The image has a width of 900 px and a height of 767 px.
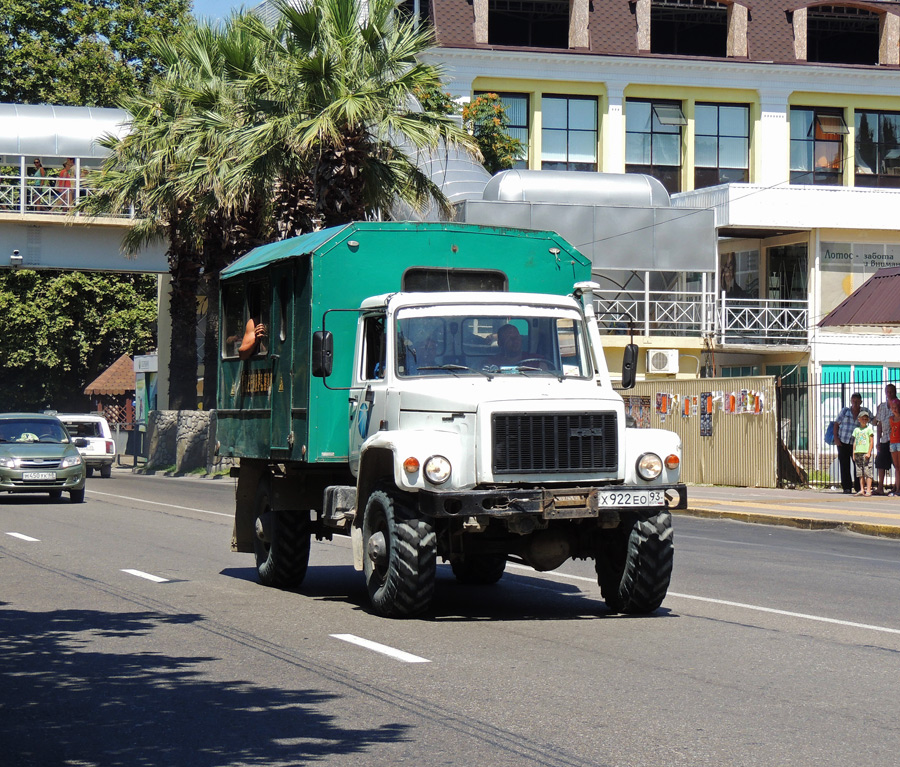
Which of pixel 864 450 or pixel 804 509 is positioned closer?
pixel 804 509

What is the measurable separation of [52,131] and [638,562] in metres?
38.1

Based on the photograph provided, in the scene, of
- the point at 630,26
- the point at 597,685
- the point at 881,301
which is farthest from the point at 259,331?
the point at 630,26

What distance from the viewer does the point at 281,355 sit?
41.9 feet

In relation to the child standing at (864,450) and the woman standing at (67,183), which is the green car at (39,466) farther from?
the woman standing at (67,183)

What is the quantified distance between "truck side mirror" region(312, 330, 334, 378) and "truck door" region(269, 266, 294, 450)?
93 cm

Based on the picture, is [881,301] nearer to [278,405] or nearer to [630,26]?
[278,405]

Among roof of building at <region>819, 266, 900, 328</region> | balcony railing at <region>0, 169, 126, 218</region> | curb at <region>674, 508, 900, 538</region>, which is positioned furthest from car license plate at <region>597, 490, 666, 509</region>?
balcony railing at <region>0, 169, 126, 218</region>

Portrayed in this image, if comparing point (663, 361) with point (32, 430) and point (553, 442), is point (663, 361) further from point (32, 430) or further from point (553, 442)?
point (553, 442)

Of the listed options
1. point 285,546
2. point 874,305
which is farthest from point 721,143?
point 285,546

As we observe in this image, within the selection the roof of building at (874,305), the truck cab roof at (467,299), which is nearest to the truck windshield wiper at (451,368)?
the truck cab roof at (467,299)

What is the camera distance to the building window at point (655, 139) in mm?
55719

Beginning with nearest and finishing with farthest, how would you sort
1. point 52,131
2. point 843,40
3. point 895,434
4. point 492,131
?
point 895,434
point 52,131
point 492,131
point 843,40

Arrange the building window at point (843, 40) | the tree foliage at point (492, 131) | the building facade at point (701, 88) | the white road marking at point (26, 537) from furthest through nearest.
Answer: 1. the building window at point (843, 40)
2. the building facade at point (701, 88)
3. the tree foliage at point (492, 131)
4. the white road marking at point (26, 537)

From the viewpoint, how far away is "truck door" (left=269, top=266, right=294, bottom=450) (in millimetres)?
12508
